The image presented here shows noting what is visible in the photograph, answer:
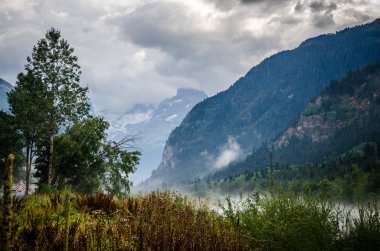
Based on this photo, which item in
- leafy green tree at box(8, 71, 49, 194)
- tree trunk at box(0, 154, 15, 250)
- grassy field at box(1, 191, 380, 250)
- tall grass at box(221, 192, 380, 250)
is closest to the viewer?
tree trunk at box(0, 154, 15, 250)

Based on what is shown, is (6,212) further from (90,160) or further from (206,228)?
(90,160)

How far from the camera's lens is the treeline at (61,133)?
97.7 feet

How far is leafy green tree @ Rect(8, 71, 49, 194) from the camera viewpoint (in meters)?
32.5

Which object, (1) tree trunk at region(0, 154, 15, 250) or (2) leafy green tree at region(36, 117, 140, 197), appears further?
(2) leafy green tree at region(36, 117, 140, 197)

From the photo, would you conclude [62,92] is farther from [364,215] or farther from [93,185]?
[364,215]

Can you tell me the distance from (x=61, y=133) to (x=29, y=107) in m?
4.23

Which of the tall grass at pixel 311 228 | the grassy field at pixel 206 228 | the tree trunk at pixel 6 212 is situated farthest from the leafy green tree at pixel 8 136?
the tree trunk at pixel 6 212

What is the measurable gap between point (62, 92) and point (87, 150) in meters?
6.86

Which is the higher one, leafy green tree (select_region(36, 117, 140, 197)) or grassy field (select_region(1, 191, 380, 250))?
leafy green tree (select_region(36, 117, 140, 197))

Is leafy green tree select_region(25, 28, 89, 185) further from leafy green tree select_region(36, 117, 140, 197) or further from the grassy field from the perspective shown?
the grassy field

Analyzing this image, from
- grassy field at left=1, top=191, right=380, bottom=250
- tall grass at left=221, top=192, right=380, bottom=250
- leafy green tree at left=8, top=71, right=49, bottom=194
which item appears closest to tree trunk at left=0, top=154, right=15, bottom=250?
grassy field at left=1, top=191, right=380, bottom=250

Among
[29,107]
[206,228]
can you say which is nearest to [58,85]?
[29,107]

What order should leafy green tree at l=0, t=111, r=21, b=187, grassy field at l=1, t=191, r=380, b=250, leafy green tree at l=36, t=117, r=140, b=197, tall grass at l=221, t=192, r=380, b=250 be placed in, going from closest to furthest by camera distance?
grassy field at l=1, t=191, r=380, b=250 < tall grass at l=221, t=192, r=380, b=250 < leafy green tree at l=36, t=117, r=140, b=197 < leafy green tree at l=0, t=111, r=21, b=187

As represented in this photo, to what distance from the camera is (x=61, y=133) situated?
103 feet
